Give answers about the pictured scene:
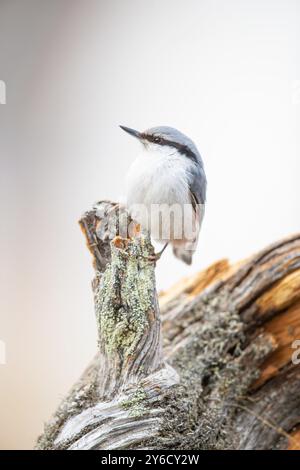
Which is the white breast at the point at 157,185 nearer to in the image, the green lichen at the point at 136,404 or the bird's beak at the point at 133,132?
the bird's beak at the point at 133,132

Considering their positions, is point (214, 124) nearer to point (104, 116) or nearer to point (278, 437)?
point (104, 116)

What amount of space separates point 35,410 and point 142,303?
1.87ft

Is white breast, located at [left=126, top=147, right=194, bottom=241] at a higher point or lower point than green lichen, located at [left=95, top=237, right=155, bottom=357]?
higher

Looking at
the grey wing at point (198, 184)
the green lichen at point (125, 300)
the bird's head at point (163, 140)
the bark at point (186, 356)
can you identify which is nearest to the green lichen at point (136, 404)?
the bark at point (186, 356)

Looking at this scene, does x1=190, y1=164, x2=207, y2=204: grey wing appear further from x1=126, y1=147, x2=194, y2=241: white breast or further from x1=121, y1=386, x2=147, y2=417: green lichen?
x1=121, y1=386, x2=147, y2=417: green lichen

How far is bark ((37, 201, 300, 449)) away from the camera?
135 cm

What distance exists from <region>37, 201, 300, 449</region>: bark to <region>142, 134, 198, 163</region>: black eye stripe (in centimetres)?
20

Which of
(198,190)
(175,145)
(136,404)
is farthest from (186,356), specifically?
(175,145)

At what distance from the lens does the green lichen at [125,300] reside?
1.35 m

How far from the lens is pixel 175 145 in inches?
52.9

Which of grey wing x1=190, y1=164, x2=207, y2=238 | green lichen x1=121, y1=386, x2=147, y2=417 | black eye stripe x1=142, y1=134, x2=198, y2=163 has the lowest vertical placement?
green lichen x1=121, y1=386, x2=147, y2=417

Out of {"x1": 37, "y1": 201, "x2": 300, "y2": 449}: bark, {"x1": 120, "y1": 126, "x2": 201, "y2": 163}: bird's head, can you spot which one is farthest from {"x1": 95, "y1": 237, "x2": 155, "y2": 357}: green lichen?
{"x1": 120, "y1": 126, "x2": 201, "y2": 163}: bird's head

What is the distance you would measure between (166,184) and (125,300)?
0.33 meters

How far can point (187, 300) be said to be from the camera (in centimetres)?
190
